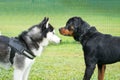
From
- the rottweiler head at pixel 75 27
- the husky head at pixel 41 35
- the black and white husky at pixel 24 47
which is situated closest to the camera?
the black and white husky at pixel 24 47

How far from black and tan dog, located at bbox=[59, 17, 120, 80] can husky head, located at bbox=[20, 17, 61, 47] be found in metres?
0.36

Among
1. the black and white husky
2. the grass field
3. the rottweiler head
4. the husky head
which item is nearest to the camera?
the black and white husky

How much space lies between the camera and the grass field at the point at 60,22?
11.6 metres

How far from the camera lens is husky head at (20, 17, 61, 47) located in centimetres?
903

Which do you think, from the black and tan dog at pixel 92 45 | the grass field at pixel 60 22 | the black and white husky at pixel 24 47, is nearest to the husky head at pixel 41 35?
the black and white husky at pixel 24 47

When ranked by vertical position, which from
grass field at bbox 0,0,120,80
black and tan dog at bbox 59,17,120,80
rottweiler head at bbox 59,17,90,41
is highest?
rottweiler head at bbox 59,17,90,41

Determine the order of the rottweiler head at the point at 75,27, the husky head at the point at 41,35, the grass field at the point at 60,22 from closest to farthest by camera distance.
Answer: the husky head at the point at 41,35 < the rottweiler head at the point at 75,27 < the grass field at the point at 60,22

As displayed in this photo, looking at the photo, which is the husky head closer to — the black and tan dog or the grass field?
the black and tan dog

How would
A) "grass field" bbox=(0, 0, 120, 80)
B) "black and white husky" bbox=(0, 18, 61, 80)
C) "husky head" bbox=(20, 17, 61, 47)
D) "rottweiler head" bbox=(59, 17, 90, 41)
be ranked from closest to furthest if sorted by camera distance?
"black and white husky" bbox=(0, 18, 61, 80)
"husky head" bbox=(20, 17, 61, 47)
"rottweiler head" bbox=(59, 17, 90, 41)
"grass field" bbox=(0, 0, 120, 80)

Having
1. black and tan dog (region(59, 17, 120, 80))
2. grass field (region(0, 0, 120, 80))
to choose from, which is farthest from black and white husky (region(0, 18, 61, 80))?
grass field (region(0, 0, 120, 80))

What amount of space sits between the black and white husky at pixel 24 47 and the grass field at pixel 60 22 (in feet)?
5.87

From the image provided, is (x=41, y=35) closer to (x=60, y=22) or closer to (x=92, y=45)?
(x=92, y=45)

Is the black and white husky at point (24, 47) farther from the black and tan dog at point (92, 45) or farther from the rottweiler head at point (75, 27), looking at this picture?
the black and tan dog at point (92, 45)

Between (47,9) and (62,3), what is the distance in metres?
1.36
